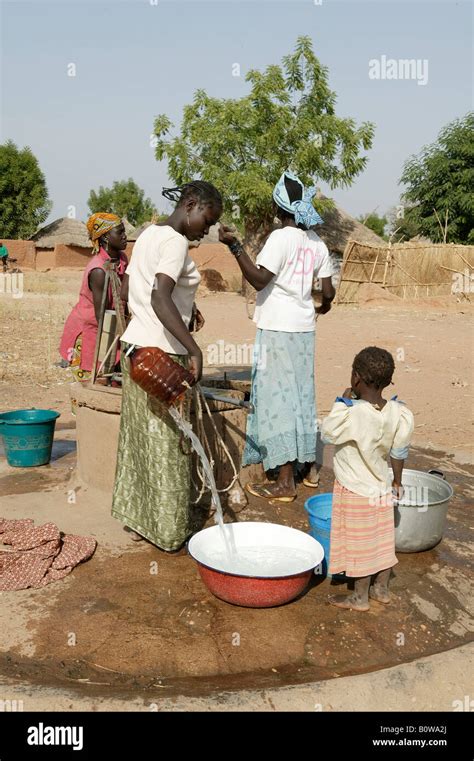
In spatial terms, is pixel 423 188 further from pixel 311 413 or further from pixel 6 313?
pixel 311 413

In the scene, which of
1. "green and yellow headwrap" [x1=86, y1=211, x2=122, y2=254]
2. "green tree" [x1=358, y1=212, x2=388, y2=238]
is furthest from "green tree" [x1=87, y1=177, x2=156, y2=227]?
"green and yellow headwrap" [x1=86, y1=211, x2=122, y2=254]

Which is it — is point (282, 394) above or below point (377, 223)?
below

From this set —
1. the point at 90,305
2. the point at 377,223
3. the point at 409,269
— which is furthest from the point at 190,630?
the point at 377,223

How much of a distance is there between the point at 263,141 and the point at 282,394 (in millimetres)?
17561

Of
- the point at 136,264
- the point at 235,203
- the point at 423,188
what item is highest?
the point at 423,188

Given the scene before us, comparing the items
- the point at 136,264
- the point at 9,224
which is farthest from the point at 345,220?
the point at 136,264

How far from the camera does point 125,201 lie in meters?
57.7

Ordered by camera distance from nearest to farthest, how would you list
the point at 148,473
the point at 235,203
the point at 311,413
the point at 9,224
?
the point at 148,473
the point at 311,413
the point at 235,203
the point at 9,224

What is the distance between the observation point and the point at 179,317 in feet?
9.38

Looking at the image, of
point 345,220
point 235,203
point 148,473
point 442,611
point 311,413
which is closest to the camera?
point 442,611

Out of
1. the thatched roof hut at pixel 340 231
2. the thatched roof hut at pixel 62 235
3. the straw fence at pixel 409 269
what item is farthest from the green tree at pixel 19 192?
the straw fence at pixel 409 269

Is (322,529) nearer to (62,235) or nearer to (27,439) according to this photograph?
(27,439)

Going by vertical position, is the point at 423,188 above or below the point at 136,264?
above

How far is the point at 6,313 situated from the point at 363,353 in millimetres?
12556
